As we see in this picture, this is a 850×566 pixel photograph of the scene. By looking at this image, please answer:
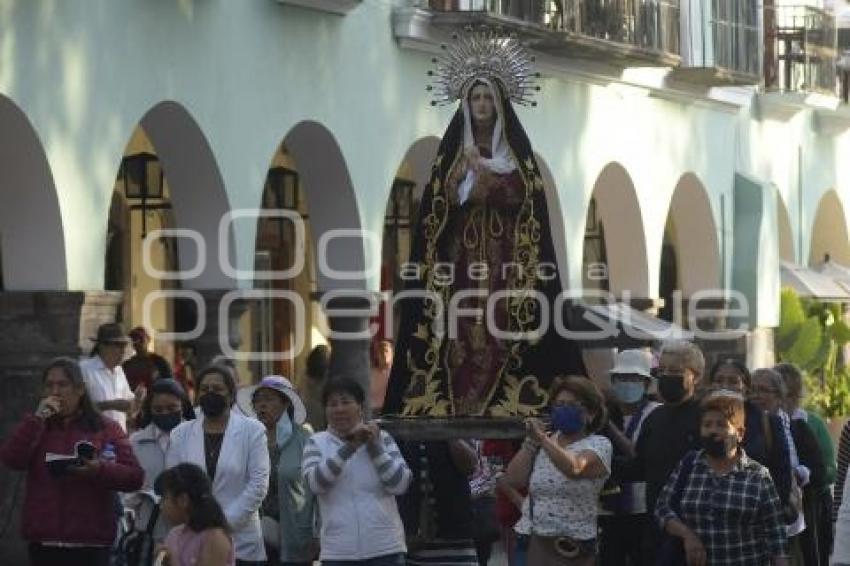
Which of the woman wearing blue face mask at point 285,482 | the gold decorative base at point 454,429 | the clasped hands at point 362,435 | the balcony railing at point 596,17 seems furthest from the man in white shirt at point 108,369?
the balcony railing at point 596,17

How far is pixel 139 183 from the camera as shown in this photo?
22.3 metres

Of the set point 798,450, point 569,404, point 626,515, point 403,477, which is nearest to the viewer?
point 403,477

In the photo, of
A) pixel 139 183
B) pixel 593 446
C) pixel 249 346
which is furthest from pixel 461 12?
pixel 593 446

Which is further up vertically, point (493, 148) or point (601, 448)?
point (493, 148)

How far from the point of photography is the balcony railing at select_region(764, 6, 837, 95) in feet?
108

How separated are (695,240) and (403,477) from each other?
61.4 ft

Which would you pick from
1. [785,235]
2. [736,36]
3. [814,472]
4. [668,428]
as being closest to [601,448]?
[668,428]

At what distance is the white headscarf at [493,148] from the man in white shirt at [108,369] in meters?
3.42

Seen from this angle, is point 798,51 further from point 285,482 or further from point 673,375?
point 285,482

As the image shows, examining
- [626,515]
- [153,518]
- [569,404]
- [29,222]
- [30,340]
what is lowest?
[626,515]

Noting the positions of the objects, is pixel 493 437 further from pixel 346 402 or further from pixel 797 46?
pixel 797 46

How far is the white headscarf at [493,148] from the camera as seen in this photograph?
45.7ft

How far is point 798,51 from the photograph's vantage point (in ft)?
110

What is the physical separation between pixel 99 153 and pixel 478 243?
13.7 ft
